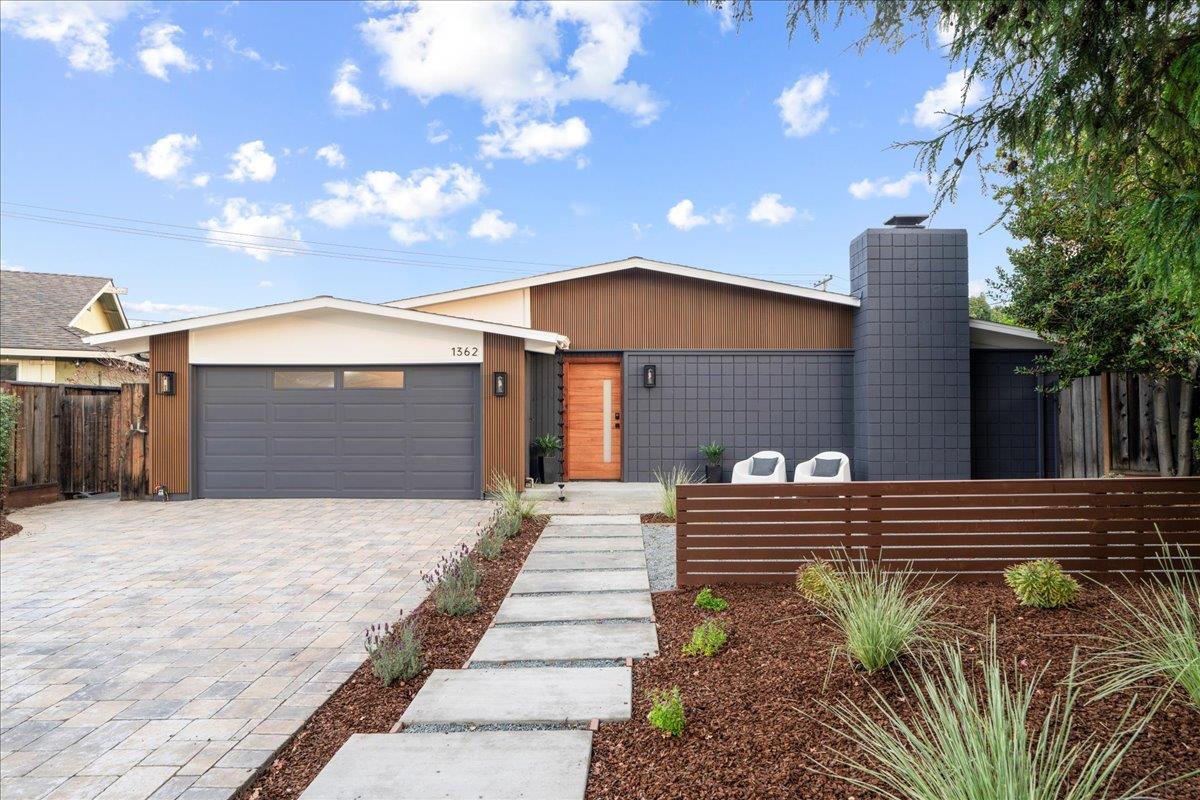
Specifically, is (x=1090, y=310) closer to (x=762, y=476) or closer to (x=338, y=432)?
(x=762, y=476)

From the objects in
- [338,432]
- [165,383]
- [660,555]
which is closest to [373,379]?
[338,432]

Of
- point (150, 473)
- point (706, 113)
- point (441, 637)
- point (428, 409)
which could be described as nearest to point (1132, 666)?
point (441, 637)

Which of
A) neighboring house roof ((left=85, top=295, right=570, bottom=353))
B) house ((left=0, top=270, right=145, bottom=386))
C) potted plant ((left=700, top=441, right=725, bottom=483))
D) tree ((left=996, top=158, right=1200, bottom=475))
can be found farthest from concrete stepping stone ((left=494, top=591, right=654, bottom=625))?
house ((left=0, top=270, right=145, bottom=386))

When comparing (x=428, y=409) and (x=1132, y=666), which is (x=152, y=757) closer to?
(x=1132, y=666)

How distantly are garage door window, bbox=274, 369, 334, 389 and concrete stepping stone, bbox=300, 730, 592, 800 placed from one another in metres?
8.50

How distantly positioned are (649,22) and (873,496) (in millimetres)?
9932

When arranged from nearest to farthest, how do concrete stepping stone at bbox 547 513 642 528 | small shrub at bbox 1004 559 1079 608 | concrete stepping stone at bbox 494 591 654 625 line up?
small shrub at bbox 1004 559 1079 608 → concrete stepping stone at bbox 494 591 654 625 → concrete stepping stone at bbox 547 513 642 528

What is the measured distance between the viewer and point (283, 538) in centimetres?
763

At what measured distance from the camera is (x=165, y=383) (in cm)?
1051

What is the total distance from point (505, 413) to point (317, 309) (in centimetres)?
319

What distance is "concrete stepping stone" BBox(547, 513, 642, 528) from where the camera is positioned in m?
8.27

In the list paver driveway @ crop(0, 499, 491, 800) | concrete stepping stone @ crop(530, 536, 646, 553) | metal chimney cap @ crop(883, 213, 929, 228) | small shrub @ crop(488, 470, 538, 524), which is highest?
metal chimney cap @ crop(883, 213, 929, 228)

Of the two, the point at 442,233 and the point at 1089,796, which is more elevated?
the point at 442,233

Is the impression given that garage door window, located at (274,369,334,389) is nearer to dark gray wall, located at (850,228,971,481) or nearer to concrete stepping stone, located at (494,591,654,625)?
concrete stepping stone, located at (494,591,654,625)
